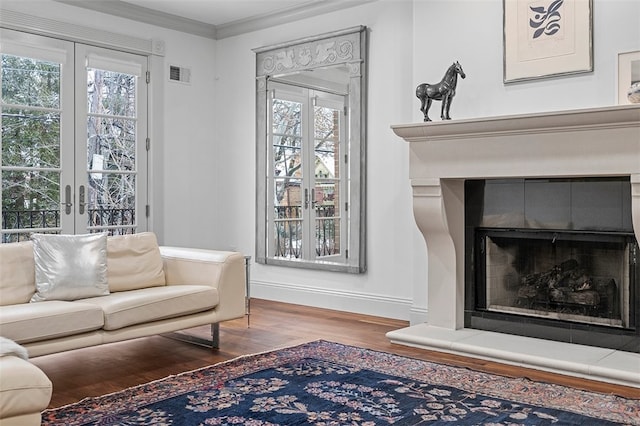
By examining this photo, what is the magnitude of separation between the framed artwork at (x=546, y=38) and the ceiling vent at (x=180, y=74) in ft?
10.6

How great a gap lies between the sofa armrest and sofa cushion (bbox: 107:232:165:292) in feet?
0.48

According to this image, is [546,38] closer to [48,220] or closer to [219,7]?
[219,7]

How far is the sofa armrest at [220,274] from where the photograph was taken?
4.02 meters

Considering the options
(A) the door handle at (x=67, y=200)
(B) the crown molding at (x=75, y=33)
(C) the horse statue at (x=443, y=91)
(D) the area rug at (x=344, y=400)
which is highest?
(B) the crown molding at (x=75, y=33)

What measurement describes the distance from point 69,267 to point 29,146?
1879 mm

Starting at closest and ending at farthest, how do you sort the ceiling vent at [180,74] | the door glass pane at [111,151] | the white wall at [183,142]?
the door glass pane at [111,151]
the white wall at [183,142]
the ceiling vent at [180,74]

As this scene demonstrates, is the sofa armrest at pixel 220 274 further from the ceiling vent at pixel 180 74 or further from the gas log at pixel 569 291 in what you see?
the ceiling vent at pixel 180 74

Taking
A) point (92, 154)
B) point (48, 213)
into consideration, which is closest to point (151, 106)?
point (92, 154)

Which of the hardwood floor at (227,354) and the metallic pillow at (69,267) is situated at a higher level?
the metallic pillow at (69,267)

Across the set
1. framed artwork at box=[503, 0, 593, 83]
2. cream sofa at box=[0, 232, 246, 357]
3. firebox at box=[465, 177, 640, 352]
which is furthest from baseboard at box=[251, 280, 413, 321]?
framed artwork at box=[503, 0, 593, 83]

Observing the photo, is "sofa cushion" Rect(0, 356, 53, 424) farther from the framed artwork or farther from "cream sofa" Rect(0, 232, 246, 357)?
the framed artwork

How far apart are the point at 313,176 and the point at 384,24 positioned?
1418 mm

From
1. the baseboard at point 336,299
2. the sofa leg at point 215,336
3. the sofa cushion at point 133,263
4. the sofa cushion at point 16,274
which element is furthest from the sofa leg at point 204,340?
the baseboard at point 336,299

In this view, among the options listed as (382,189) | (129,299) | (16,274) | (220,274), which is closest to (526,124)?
(382,189)
